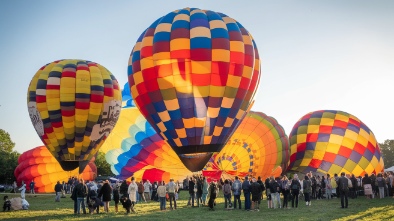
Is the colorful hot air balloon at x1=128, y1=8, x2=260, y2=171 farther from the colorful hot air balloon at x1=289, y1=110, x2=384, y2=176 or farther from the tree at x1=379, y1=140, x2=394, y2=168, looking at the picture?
the tree at x1=379, y1=140, x2=394, y2=168

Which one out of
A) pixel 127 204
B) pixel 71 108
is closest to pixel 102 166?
pixel 71 108

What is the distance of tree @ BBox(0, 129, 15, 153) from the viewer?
51.8 m

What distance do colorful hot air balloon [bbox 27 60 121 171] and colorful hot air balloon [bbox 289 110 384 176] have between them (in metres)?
9.50

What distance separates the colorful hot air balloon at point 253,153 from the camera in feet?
63.7

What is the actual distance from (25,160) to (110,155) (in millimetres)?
6680

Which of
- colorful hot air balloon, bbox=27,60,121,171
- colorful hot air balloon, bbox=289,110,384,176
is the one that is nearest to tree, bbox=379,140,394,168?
colorful hot air balloon, bbox=289,110,384,176

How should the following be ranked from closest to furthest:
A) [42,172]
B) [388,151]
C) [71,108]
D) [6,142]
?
[71,108], [42,172], [6,142], [388,151]

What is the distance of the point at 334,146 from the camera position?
1792 centimetres

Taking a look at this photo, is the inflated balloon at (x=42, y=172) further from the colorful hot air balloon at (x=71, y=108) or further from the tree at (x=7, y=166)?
the tree at (x=7, y=166)

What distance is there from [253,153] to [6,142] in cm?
4346

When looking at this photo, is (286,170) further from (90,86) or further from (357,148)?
(90,86)

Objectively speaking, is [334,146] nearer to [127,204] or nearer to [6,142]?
[127,204]

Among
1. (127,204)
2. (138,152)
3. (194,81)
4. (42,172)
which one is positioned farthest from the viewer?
(42,172)

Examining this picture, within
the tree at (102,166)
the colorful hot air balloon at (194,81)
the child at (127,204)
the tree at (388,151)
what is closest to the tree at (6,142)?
the tree at (102,166)
